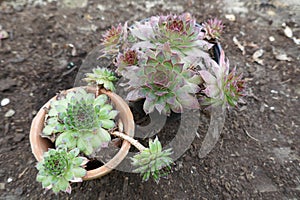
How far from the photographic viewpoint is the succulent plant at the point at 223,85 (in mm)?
1277

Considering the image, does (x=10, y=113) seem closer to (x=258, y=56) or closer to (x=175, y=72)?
(x=175, y=72)

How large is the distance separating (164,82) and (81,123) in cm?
34

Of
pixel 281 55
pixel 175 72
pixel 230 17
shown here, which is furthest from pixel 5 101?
pixel 281 55

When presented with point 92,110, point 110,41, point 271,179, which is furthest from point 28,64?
point 271,179

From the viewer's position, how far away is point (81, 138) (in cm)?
127

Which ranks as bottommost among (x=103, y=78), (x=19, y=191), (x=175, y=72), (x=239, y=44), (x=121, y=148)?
(x=19, y=191)

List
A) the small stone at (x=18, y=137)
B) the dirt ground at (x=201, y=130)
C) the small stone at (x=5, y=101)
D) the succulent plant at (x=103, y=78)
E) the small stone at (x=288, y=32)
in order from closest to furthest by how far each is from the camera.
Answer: the succulent plant at (x=103, y=78)
the dirt ground at (x=201, y=130)
the small stone at (x=18, y=137)
the small stone at (x=5, y=101)
the small stone at (x=288, y=32)

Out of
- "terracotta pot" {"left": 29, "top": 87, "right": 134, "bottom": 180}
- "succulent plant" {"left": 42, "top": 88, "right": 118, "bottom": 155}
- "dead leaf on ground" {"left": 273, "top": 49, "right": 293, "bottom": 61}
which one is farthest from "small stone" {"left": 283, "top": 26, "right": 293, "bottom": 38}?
"succulent plant" {"left": 42, "top": 88, "right": 118, "bottom": 155}

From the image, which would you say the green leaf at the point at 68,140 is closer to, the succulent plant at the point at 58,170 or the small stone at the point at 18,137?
the succulent plant at the point at 58,170

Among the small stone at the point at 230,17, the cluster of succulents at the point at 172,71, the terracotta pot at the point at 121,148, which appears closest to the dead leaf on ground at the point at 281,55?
the small stone at the point at 230,17

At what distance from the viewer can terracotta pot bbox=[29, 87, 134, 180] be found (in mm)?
1312

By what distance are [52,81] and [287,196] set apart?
4.36ft

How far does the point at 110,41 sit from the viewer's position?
1536mm

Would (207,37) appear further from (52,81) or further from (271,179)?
(52,81)
